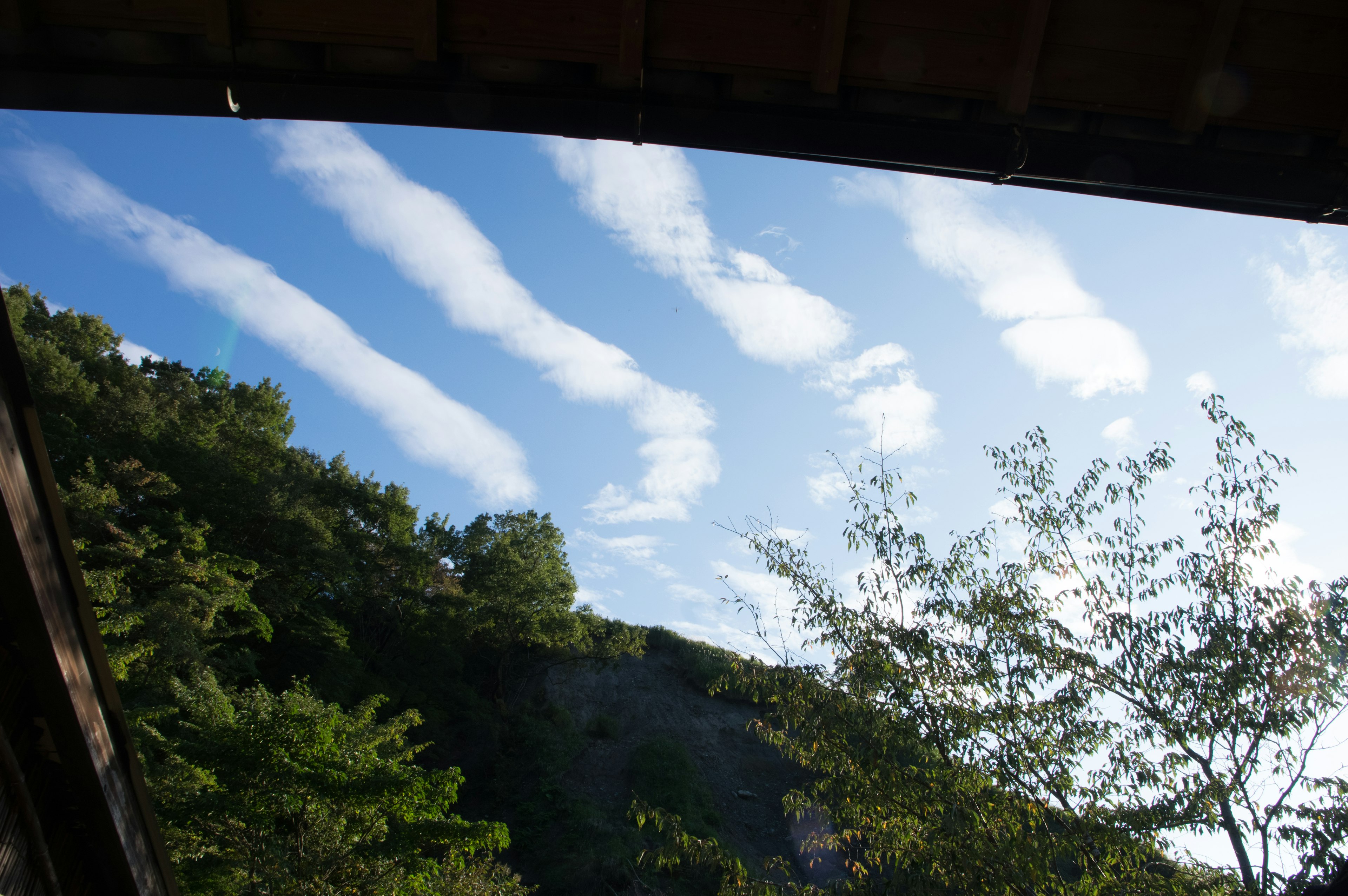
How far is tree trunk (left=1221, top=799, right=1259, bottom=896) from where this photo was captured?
505 centimetres

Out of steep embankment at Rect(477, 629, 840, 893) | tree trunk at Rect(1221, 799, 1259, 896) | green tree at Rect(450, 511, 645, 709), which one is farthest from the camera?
green tree at Rect(450, 511, 645, 709)

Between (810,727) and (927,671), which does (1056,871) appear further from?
(810,727)

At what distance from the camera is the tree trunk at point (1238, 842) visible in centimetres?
505

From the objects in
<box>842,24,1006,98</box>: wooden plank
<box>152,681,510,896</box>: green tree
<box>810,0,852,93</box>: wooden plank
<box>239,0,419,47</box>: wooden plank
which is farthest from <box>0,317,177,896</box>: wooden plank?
<box>152,681,510,896</box>: green tree

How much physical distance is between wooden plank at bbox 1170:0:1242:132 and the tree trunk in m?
5.80

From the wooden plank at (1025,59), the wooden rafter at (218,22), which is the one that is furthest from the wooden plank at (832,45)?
the wooden rafter at (218,22)

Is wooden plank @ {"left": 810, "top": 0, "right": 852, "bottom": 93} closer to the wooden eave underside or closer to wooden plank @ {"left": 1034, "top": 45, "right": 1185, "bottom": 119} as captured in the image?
the wooden eave underside

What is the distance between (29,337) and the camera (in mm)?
22000

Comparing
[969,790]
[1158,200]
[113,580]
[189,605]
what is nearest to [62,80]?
[1158,200]

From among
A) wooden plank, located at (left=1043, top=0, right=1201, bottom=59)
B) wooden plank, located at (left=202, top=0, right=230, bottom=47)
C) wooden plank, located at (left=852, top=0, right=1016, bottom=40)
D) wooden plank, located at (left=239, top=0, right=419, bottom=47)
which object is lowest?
wooden plank, located at (left=202, top=0, right=230, bottom=47)

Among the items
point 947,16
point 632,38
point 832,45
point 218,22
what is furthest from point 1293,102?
point 218,22

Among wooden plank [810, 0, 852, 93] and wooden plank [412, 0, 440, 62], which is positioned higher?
wooden plank [810, 0, 852, 93]

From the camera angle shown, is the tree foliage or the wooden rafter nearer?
the wooden rafter

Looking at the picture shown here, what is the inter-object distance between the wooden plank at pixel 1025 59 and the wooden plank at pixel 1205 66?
16.6 inches
